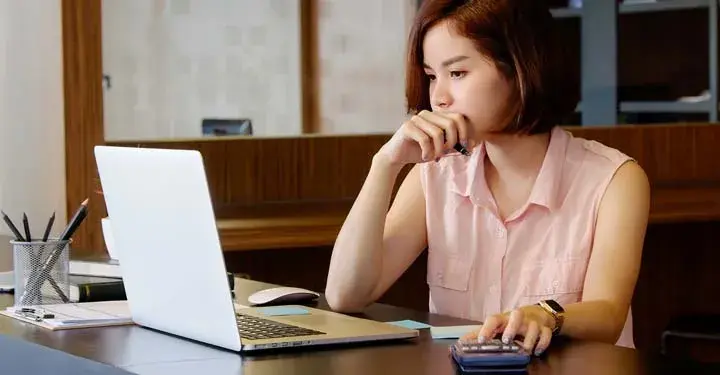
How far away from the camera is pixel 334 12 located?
5551 millimetres

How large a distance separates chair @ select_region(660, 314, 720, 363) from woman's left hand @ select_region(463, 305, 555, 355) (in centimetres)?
175

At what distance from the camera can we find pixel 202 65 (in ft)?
18.1

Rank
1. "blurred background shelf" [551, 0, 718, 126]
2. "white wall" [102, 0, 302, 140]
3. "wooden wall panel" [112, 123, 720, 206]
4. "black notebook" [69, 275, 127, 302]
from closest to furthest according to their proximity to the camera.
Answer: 1. "black notebook" [69, 275, 127, 302]
2. "wooden wall panel" [112, 123, 720, 206]
3. "blurred background shelf" [551, 0, 718, 126]
4. "white wall" [102, 0, 302, 140]

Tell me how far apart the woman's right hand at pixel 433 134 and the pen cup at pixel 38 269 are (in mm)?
523

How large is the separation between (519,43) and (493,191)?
0.81 ft

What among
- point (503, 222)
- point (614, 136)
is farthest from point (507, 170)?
point (614, 136)

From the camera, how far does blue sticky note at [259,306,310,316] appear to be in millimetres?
1673

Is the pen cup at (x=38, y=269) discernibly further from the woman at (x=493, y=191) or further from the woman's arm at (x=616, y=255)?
the woman's arm at (x=616, y=255)

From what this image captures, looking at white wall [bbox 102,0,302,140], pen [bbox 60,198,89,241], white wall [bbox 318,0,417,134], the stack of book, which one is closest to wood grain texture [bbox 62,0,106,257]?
the stack of book

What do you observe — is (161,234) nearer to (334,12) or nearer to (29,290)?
(29,290)

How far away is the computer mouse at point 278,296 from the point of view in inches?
70.2

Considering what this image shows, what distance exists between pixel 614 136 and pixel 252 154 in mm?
1022

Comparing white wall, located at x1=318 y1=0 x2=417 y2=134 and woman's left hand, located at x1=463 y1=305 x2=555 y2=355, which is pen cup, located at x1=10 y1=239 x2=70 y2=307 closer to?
woman's left hand, located at x1=463 y1=305 x2=555 y2=355

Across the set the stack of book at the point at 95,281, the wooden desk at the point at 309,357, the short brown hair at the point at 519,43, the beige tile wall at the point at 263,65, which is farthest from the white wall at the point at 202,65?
the wooden desk at the point at 309,357
